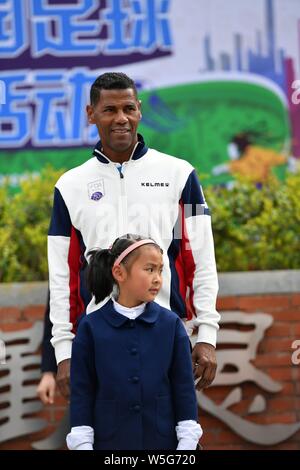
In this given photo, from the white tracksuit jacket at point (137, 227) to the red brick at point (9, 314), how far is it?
1.86 m

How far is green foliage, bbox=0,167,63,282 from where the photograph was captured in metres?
6.49

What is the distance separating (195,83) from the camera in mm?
8461

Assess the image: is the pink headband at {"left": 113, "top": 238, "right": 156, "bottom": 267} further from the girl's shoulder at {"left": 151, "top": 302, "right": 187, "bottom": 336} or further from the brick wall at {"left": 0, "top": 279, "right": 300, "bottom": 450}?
the brick wall at {"left": 0, "top": 279, "right": 300, "bottom": 450}

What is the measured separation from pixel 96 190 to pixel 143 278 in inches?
20.7

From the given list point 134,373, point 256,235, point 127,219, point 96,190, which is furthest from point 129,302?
point 256,235

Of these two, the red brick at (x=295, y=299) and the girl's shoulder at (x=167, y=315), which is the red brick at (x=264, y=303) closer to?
the red brick at (x=295, y=299)

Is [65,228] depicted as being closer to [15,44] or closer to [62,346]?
[62,346]

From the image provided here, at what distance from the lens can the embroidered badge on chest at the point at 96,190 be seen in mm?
4395

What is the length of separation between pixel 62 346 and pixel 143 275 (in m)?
0.56

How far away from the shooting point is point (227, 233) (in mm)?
6586

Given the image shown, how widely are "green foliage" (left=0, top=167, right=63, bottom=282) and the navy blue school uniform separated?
248cm

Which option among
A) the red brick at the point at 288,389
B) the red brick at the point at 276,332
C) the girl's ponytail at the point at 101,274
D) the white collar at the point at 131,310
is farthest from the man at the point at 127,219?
the red brick at the point at 288,389

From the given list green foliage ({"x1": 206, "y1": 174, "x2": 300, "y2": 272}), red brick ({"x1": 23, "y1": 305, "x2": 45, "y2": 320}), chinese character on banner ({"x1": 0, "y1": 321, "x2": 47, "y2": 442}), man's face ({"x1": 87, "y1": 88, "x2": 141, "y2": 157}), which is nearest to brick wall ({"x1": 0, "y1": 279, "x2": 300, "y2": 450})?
chinese character on banner ({"x1": 0, "y1": 321, "x2": 47, "y2": 442})

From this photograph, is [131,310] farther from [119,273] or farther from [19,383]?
[19,383]
